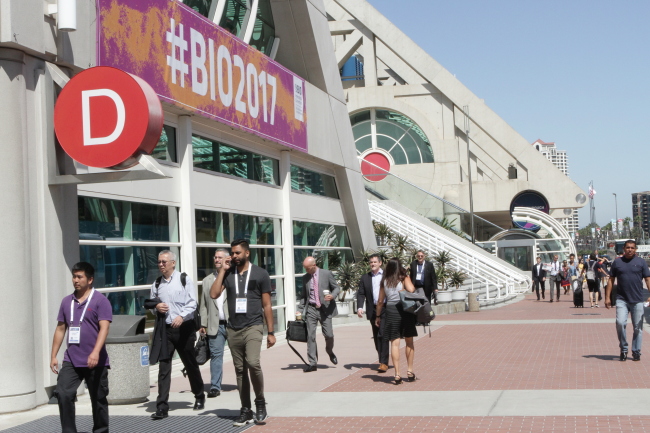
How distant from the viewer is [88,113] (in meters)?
9.77

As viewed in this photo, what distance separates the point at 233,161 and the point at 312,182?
15.7 feet

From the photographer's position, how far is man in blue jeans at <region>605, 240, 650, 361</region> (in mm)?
12125

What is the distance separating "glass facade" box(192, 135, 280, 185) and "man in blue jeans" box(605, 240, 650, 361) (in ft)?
24.0

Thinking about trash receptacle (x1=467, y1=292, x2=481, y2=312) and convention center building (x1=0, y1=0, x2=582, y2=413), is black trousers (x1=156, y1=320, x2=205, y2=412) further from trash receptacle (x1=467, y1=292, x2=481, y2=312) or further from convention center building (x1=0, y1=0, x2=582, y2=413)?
trash receptacle (x1=467, y1=292, x2=481, y2=312)

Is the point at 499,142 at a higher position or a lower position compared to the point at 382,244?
higher

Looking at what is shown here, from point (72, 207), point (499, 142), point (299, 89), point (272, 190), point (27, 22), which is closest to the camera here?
point (27, 22)

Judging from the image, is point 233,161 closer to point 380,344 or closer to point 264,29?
point 264,29

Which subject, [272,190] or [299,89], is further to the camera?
[299,89]

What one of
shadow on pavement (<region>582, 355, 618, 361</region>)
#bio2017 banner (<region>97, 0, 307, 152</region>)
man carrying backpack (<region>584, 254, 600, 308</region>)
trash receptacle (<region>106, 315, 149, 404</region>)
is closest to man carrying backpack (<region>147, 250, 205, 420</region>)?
trash receptacle (<region>106, 315, 149, 404</region>)

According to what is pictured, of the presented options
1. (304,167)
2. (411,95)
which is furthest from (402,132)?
(304,167)

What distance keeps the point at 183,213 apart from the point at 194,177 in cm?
74

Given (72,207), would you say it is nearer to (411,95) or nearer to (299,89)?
(299,89)

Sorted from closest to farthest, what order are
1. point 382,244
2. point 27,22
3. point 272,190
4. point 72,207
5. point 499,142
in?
A: point 27,22 → point 72,207 → point 272,190 → point 382,244 → point 499,142

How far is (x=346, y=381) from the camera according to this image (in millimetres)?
11164
